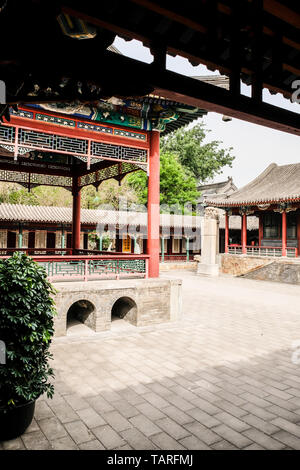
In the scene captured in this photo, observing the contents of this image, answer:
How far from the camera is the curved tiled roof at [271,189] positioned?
69.1ft

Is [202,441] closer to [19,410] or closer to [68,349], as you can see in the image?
[19,410]

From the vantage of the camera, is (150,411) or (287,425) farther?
(150,411)

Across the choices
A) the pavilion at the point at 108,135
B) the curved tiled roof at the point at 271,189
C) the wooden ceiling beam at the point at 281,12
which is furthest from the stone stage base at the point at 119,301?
the curved tiled roof at the point at 271,189

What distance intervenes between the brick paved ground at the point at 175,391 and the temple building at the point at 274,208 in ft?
45.0

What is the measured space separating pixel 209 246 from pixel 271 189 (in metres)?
6.33

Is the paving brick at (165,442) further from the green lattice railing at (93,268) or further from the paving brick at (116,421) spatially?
the green lattice railing at (93,268)

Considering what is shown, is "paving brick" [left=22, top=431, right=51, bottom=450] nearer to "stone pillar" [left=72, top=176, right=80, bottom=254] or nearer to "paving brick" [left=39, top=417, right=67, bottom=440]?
"paving brick" [left=39, top=417, right=67, bottom=440]

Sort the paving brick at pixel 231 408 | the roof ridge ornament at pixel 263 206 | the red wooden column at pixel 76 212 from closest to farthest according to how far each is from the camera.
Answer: the paving brick at pixel 231 408, the red wooden column at pixel 76 212, the roof ridge ornament at pixel 263 206

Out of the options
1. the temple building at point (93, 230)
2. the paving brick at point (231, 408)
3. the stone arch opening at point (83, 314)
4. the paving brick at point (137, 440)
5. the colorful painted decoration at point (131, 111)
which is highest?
the colorful painted decoration at point (131, 111)

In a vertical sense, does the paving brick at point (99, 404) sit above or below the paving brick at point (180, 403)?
above

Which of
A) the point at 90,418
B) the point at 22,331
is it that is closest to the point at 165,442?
the point at 90,418

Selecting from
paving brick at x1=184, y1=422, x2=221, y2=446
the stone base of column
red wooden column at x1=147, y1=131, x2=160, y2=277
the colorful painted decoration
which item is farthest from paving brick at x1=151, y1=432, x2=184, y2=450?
the stone base of column

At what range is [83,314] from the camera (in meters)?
8.36

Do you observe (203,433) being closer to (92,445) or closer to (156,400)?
(156,400)
